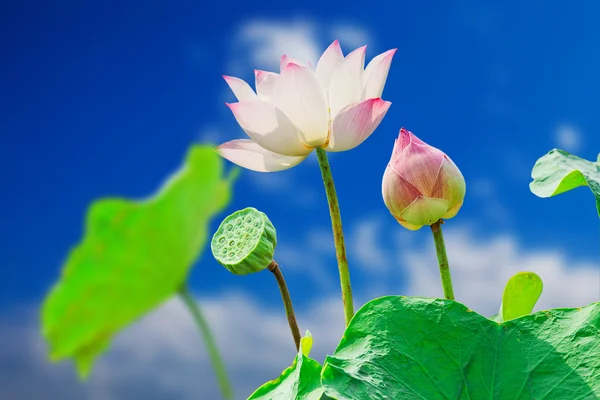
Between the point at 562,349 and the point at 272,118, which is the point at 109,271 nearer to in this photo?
the point at 272,118

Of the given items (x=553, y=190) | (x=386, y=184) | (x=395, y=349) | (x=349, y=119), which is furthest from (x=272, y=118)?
(x=553, y=190)

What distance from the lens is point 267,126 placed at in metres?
1.01

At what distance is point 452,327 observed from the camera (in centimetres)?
95

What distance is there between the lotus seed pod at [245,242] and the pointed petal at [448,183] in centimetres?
28

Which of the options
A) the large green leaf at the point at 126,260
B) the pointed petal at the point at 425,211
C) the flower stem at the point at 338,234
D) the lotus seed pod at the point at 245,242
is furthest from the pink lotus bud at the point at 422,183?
the large green leaf at the point at 126,260

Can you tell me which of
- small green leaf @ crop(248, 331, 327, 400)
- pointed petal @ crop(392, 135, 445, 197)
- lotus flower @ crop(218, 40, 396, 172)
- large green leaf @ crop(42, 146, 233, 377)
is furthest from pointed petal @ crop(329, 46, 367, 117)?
large green leaf @ crop(42, 146, 233, 377)

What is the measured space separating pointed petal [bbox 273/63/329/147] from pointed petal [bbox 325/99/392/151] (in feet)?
0.09

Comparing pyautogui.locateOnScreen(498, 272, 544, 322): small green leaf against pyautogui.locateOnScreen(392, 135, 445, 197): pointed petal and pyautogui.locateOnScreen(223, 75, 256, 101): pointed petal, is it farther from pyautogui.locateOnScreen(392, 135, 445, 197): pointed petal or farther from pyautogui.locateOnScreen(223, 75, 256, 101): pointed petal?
pyautogui.locateOnScreen(223, 75, 256, 101): pointed petal

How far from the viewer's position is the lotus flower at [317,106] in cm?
99

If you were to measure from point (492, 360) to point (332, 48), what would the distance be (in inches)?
22.7

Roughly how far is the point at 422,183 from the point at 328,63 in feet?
0.86

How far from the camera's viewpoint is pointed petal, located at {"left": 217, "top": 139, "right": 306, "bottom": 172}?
111 centimetres

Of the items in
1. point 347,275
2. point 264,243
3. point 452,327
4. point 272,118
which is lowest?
point 452,327

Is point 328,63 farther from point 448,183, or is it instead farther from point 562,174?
point 562,174
